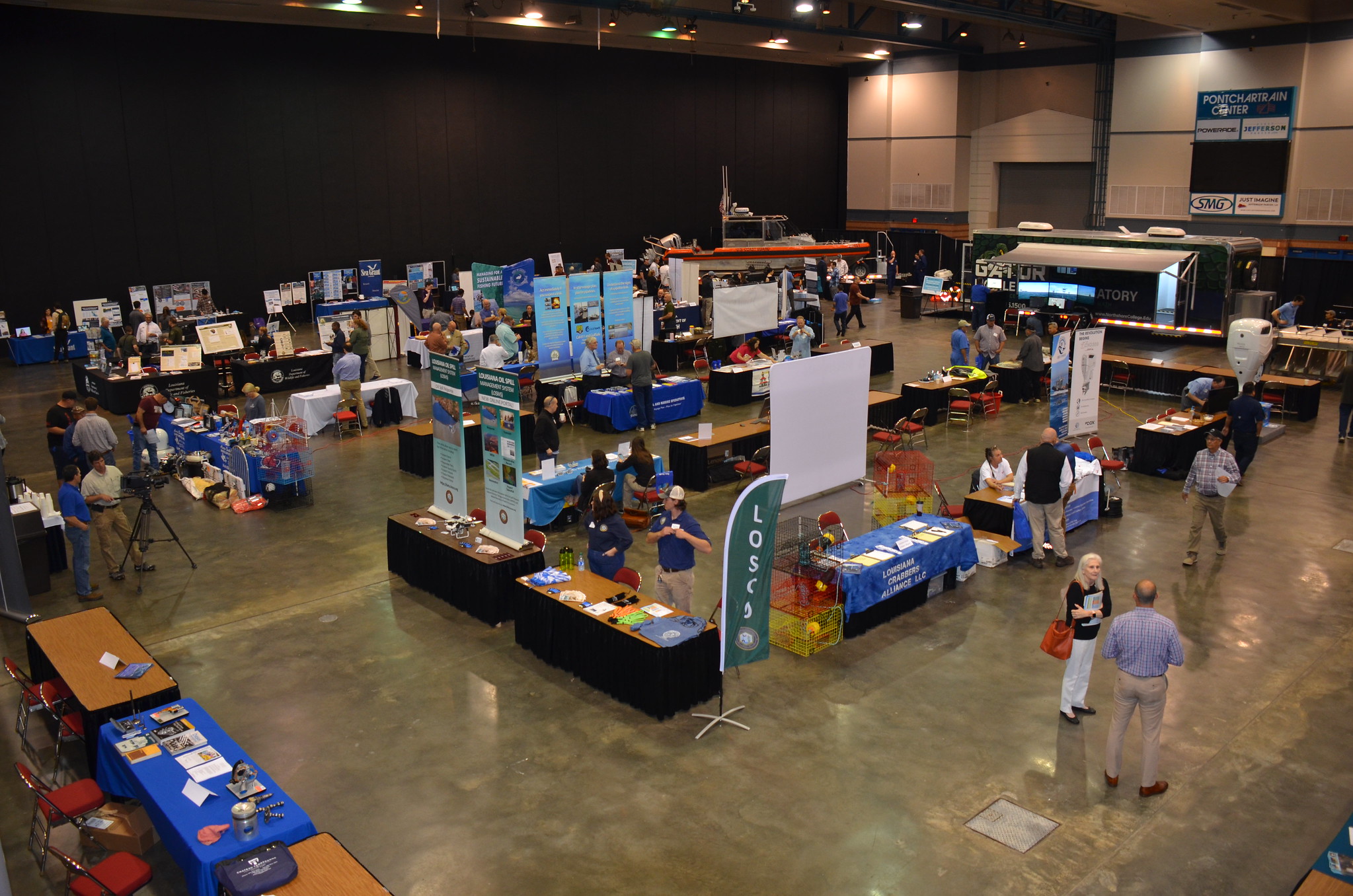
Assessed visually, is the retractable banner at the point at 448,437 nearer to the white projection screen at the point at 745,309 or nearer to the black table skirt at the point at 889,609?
the black table skirt at the point at 889,609

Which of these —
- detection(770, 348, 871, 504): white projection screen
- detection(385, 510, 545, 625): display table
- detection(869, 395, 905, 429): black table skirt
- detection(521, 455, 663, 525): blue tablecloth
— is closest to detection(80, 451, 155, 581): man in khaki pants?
detection(385, 510, 545, 625): display table

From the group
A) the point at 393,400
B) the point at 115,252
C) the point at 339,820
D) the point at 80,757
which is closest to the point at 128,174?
the point at 115,252

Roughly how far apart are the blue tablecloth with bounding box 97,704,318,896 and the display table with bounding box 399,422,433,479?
7537 mm

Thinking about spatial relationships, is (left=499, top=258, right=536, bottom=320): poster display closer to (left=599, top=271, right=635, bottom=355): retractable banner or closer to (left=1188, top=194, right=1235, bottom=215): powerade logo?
(left=599, top=271, right=635, bottom=355): retractable banner

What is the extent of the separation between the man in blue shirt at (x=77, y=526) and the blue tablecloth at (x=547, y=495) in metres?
4.30

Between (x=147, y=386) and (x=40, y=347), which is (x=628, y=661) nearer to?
(x=147, y=386)

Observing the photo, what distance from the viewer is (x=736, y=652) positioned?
24.6 ft

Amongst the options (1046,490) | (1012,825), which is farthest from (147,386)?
(1012,825)

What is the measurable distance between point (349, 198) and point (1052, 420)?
67.6 ft

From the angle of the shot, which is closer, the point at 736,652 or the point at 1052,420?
the point at 736,652

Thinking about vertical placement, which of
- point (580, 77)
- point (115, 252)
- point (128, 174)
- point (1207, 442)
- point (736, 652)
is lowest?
point (736, 652)

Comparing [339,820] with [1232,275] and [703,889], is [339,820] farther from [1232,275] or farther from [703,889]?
[1232,275]

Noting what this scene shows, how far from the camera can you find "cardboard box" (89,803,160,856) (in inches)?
237

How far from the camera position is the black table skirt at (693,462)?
1309 cm
